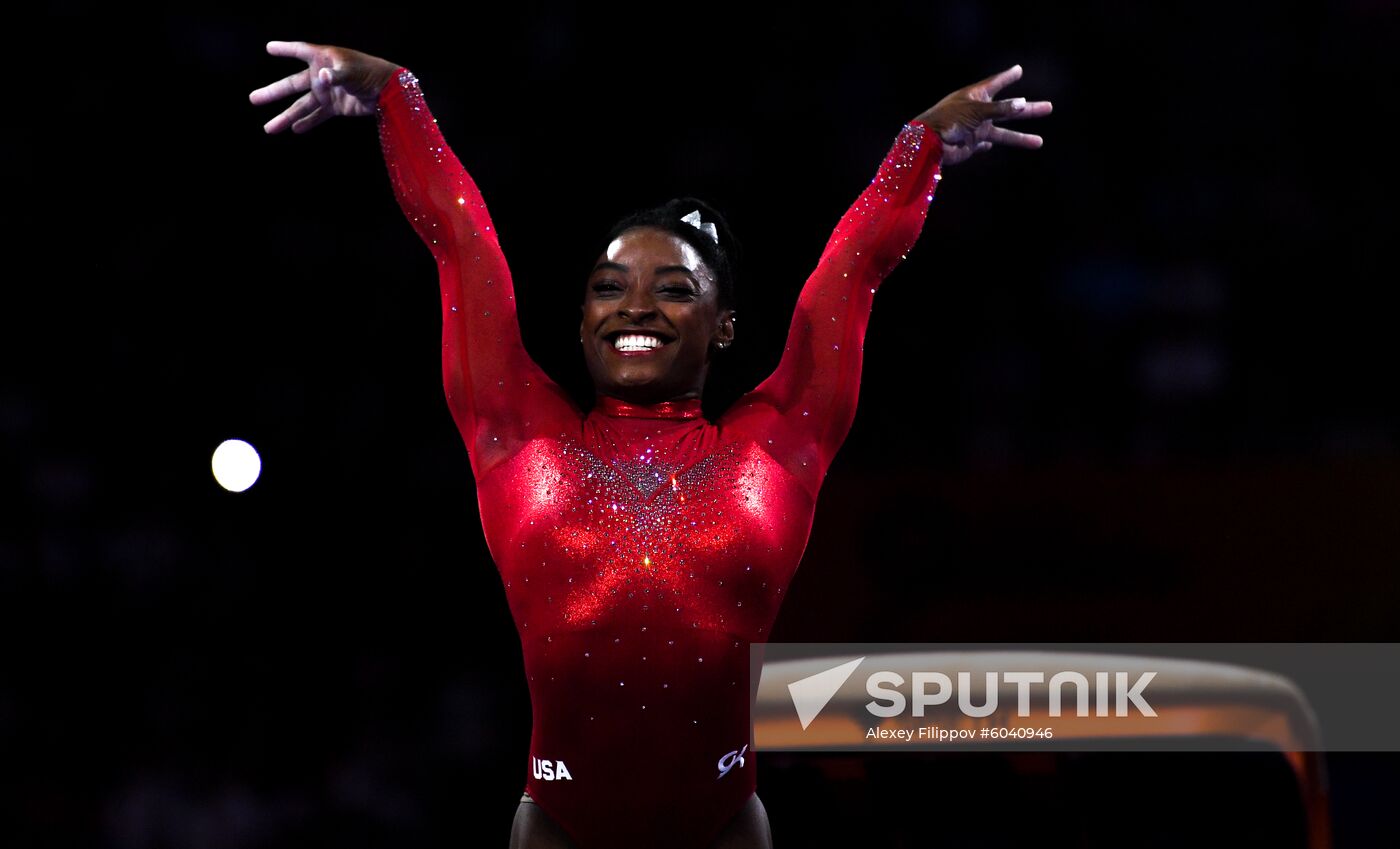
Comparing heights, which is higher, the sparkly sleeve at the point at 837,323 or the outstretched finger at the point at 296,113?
the outstretched finger at the point at 296,113

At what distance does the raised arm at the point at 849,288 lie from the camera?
7.75 feet

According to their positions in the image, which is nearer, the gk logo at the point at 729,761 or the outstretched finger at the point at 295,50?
the gk logo at the point at 729,761

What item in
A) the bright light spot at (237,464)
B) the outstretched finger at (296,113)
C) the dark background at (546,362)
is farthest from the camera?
the bright light spot at (237,464)

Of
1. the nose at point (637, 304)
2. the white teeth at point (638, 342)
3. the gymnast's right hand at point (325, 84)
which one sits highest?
the gymnast's right hand at point (325, 84)

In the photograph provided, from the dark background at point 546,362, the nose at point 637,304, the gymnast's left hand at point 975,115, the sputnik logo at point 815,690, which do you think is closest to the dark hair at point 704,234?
the nose at point 637,304

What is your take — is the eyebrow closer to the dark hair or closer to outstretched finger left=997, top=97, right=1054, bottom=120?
the dark hair

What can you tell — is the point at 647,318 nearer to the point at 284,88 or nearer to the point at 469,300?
the point at 469,300

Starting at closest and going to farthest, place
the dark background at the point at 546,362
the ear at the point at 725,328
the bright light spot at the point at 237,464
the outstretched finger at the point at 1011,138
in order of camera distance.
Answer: the ear at the point at 725,328 → the outstretched finger at the point at 1011,138 → the dark background at the point at 546,362 → the bright light spot at the point at 237,464

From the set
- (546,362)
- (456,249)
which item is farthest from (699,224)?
(546,362)

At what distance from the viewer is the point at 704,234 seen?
2473 mm

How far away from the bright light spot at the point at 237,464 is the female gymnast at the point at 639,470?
2.25 metres

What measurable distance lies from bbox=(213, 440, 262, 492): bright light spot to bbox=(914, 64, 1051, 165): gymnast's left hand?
107 inches

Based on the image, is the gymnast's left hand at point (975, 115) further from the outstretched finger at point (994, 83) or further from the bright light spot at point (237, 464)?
the bright light spot at point (237, 464)

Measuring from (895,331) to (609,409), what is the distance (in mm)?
2116
